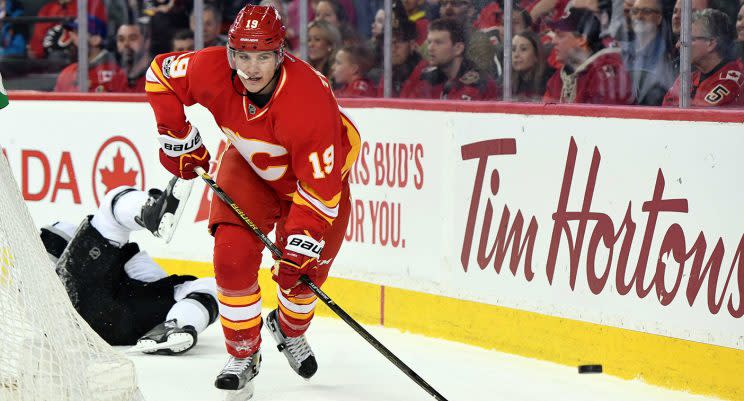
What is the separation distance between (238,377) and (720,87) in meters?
1.74

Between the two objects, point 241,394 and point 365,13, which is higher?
point 365,13

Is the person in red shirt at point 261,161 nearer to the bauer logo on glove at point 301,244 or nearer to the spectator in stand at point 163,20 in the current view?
the bauer logo on glove at point 301,244

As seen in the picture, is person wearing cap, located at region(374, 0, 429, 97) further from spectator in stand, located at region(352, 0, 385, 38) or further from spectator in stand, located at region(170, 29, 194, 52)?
spectator in stand, located at region(170, 29, 194, 52)

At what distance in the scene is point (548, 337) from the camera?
14.5 ft

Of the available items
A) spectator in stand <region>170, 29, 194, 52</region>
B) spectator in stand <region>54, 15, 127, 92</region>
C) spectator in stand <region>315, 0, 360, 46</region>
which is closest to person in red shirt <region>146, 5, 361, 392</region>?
spectator in stand <region>315, 0, 360, 46</region>

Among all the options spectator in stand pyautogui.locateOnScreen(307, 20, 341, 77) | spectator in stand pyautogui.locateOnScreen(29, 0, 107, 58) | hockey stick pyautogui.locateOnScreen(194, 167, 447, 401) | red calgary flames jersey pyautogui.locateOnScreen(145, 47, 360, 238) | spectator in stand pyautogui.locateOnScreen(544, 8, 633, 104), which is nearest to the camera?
red calgary flames jersey pyautogui.locateOnScreen(145, 47, 360, 238)

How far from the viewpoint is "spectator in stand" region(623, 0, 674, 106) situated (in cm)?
424

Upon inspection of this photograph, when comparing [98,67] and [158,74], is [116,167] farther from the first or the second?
[158,74]

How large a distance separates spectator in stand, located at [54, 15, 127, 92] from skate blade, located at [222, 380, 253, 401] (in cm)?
284

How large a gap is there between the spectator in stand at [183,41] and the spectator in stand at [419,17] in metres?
1.26

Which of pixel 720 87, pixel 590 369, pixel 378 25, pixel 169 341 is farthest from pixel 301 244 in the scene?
pixel 378 25

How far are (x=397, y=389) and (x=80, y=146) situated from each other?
8.85 ft

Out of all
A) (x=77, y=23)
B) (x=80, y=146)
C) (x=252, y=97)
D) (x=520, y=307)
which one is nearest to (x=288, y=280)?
(x=252, y=97)

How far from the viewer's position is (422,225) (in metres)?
4.96
